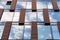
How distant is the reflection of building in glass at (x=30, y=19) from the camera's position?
836 cm

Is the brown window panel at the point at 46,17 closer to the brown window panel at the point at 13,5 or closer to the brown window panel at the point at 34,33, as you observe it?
the brown window panel at the point at 34,33

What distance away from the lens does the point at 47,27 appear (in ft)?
29.1

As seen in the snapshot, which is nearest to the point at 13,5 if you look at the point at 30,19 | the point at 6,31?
the point at 30,19

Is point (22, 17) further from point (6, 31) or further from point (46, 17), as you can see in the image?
point (6, 31)

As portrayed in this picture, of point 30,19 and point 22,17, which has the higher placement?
point 22,17

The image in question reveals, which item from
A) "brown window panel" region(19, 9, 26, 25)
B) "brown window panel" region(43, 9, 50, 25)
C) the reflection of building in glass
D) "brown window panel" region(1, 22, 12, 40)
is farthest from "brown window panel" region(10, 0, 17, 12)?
"brown window panel" region(43, 9, 50, 25)

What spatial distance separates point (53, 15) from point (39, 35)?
2.05 meters

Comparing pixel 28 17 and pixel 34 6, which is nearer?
pixel 28 17

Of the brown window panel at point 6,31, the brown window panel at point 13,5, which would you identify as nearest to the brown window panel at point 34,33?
the brown window panel at point 6,31

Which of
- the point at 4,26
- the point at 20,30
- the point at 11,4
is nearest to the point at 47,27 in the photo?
the point at 20,30

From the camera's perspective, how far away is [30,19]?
945 centimetres

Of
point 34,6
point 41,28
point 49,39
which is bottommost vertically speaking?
point 49,39

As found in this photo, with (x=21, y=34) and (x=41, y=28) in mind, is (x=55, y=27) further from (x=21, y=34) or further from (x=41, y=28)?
(x=21, y=34)

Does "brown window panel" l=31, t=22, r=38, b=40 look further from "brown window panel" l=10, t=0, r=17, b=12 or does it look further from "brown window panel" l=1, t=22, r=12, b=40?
"brown window panel" l=10, t=0, r=17, b=12
